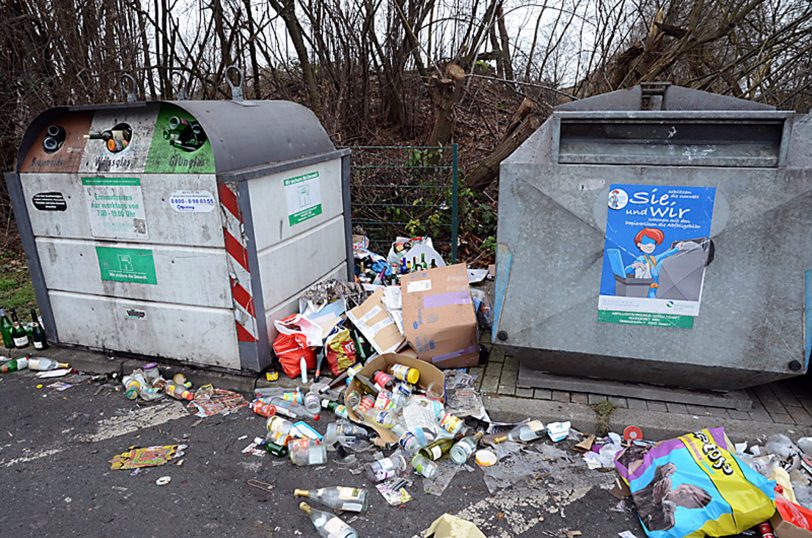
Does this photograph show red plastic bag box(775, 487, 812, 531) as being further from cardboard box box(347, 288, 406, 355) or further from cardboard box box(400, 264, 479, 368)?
cardboard box box(347, 288, 406, 355)

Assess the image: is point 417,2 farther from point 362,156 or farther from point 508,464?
point 508,464

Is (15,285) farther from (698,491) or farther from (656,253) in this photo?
(698,491)

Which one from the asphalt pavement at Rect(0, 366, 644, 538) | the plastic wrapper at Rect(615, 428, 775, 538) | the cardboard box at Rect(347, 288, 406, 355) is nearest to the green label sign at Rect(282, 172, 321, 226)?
the cardboard box at Rect(347, 288, 406, 355)

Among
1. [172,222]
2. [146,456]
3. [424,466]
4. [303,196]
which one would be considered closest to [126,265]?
[172,222]

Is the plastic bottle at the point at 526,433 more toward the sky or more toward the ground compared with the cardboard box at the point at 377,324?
more toward the ground

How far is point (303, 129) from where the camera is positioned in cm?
441

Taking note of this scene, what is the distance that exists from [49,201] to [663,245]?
14.1 ft

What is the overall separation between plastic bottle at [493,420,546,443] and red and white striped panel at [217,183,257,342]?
1.81 metres

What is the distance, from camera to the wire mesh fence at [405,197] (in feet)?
20.3

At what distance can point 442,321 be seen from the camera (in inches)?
149

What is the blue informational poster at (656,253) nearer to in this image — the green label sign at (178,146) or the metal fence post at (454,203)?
the green label sign at (178,146)

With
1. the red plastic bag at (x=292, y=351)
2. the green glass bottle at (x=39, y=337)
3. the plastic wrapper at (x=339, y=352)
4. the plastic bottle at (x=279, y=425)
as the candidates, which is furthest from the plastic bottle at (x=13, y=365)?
→ the plastic wrapper at (x=339, y=352)

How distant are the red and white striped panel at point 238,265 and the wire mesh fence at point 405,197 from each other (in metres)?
2.77

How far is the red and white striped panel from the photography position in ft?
11.6
